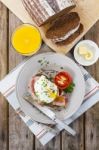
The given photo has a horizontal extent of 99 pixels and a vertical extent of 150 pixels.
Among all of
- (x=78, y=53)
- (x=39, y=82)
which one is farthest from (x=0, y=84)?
(x=78, y=53)

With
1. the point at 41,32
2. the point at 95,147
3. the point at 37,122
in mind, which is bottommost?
the point at 95,147

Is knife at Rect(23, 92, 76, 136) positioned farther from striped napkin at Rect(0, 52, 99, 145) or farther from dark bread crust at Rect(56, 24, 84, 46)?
dark bread crust at Rect(56, 24, 84, 46)

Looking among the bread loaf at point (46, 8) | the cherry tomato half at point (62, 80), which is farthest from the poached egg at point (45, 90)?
the bread loaf at point (46, 8)

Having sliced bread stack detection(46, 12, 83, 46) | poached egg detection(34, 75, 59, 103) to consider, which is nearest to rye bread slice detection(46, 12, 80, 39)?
sliced bread stack detection(46, 12, 83, 46)

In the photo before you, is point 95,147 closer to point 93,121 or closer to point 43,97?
point 93,121

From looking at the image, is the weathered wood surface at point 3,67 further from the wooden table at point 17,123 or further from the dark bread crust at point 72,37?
the dark bread crust at point 72,37
